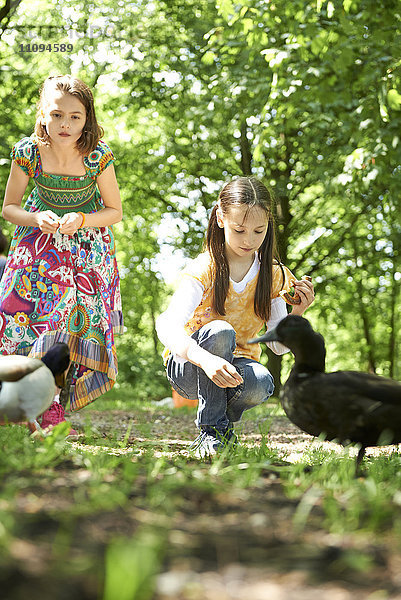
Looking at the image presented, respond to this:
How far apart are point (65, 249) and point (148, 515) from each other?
10.0 feet

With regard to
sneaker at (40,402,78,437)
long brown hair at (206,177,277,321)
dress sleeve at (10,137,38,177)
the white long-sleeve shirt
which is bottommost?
sneaker at (40,402,78,437)

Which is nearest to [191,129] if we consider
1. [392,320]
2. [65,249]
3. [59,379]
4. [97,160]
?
[97,160]

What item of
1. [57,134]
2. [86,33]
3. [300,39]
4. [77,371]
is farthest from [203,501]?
[86,33]

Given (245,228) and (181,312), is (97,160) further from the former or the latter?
(181,312)

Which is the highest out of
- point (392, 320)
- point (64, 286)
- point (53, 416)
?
point (392, 320)

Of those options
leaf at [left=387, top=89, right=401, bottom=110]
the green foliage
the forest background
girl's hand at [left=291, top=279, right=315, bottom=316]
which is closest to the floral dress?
girl's hand at [left=291, top=279, right=315, bottom=316]

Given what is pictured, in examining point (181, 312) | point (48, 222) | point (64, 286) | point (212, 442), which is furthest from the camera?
point (64, 286)

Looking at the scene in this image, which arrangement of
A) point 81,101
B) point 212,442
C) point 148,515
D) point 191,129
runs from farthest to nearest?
point 191,129, point 81,101, point 212,442, point 148,515

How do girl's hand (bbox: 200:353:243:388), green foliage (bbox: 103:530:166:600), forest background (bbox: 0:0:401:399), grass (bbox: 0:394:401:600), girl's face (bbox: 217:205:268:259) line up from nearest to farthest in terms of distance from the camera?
green foliage (bbox: 103:530:166:600), grass (bbox: 0:394:401:600), girl's hand (bbox: 200:353:243:388), girl's face (bbox: 217:205:268:259), forest background (bbox: 0:0:401:399)

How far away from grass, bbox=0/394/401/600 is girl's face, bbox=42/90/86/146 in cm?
245

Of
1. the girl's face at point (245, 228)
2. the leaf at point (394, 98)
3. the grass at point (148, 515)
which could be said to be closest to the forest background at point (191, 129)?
the leaf at point (394, 98)

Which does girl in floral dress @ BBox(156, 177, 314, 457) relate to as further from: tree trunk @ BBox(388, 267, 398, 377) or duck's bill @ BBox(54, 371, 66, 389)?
tree trunk @ BBox(388, 267, 398, 377)

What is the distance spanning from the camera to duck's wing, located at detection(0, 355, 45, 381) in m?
3.04

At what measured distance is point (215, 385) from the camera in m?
3.89
